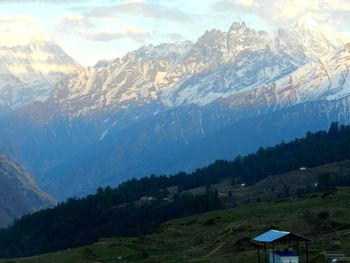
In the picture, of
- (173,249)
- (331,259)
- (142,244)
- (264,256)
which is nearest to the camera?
(331,259)

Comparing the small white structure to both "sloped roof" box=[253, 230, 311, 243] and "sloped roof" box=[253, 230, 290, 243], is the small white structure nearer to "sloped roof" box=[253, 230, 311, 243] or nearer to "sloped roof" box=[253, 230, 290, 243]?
"sloped roof" box=[253, 230, 311, 243]

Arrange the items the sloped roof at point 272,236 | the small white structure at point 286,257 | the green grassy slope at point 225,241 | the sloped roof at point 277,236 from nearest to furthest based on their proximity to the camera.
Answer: the small white structure at point 286,257 → the sloped roof at point 277,236 → the sloped roof at point 272,236 → the green grassy slope at point 225,241

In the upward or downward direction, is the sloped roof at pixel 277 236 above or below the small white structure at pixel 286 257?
above

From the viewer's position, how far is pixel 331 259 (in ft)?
349

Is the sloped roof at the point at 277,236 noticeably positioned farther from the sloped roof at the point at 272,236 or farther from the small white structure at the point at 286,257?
the small white structure at the point at 286,257

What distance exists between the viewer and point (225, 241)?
146375 millimetres

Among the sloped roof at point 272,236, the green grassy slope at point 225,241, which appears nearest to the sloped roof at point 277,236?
the sloped roof at point 272,236

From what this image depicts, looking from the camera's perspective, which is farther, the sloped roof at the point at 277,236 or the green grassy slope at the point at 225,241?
the green grassy slope at the point at 225,241

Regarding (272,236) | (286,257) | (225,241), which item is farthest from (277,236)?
(225,241)

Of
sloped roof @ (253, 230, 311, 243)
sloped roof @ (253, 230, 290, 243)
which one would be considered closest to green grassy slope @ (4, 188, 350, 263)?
sloped roof @ (253, 230, 311, 243)

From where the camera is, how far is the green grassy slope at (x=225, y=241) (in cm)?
12862

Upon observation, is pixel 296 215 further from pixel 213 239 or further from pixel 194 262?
pixel 194 262

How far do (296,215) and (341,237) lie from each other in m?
34.1

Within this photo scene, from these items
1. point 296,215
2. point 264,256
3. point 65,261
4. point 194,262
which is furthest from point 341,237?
point 65,261
